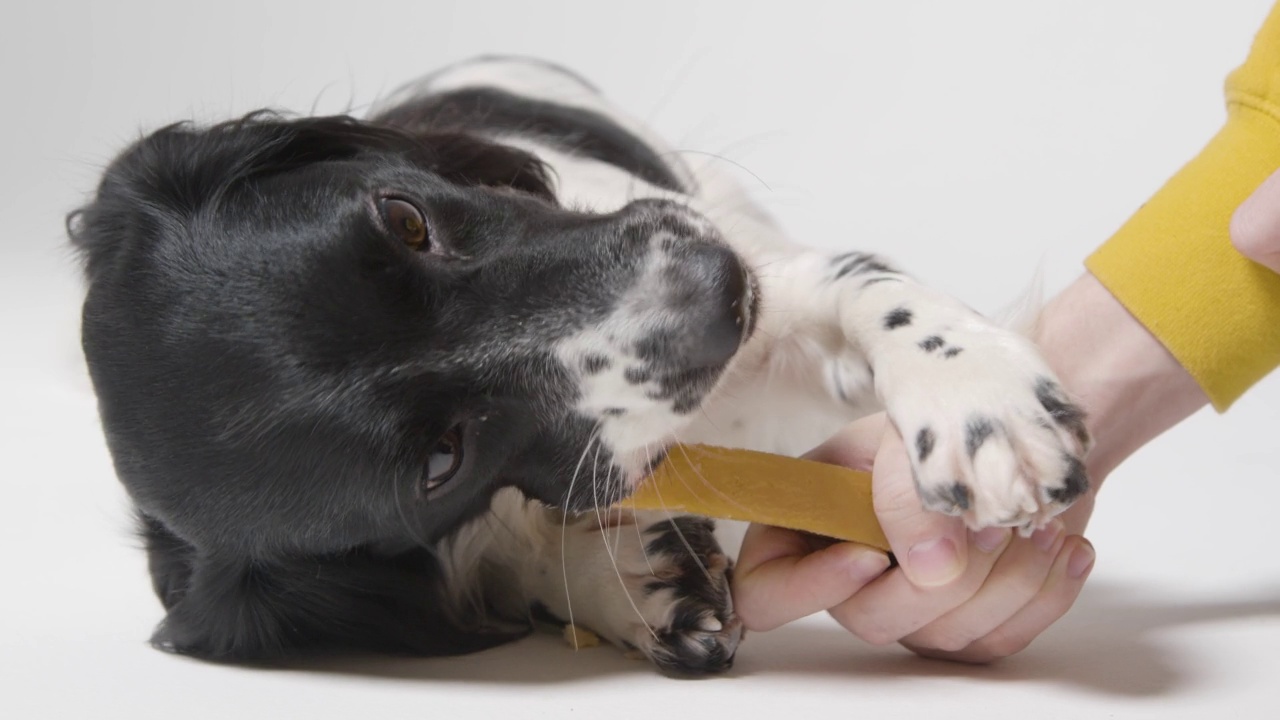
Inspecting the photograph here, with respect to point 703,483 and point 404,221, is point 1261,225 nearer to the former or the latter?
point 703,483

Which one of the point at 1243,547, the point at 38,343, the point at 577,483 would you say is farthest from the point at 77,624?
the point at 38,343

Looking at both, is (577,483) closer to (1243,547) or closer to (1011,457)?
(1011,457)

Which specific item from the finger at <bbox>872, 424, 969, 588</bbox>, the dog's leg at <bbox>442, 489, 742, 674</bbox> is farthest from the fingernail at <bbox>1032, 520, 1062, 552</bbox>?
the dog's leg at <bbox>442, 489, 742, 674</bbox>

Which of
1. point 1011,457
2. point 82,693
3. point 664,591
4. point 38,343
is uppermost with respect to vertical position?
point 1011,457

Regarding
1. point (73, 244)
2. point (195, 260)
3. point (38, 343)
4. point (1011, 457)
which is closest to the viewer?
point (1011, 457)

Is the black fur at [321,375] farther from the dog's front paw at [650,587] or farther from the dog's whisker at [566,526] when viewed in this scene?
the dog's front paw at [650,587]

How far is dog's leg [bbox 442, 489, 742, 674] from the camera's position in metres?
2.07

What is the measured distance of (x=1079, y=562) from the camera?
6.35 ft

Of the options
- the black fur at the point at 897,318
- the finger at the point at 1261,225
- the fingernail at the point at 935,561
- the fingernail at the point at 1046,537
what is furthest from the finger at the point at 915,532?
the finger at the point at 1261,225

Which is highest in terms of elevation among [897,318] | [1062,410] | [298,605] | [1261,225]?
[1261,225]

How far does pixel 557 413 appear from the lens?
6.59ft

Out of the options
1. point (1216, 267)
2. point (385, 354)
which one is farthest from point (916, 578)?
point (385, 354)

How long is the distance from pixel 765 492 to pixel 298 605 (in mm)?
765

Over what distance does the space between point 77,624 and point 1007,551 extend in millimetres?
1596
